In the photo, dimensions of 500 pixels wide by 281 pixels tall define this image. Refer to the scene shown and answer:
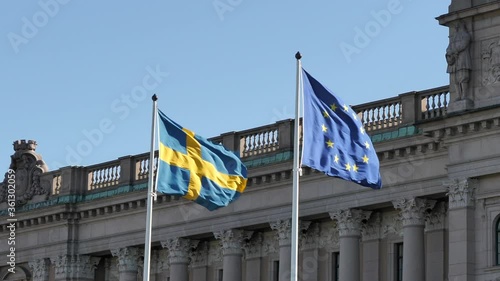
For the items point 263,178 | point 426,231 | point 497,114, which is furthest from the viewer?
point 263,178

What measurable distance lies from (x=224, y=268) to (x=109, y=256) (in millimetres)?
9549

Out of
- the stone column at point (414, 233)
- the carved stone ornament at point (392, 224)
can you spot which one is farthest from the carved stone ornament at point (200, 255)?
the stone column at point (414, 233)

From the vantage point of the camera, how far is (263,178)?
242ft

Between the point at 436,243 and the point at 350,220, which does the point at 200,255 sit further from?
the point at 436,243

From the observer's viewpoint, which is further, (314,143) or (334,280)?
(334,280)

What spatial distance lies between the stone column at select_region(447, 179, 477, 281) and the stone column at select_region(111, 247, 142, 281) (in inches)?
812

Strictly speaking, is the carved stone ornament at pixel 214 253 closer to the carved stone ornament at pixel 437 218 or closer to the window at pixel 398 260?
the window at pixel 398 260

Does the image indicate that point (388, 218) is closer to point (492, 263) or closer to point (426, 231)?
point (426, 231)

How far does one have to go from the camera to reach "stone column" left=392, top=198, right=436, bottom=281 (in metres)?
67.2

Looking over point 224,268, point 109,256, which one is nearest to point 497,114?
point 224,268

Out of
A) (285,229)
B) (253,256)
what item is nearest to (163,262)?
(253,256)

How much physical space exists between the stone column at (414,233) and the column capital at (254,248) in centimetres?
957

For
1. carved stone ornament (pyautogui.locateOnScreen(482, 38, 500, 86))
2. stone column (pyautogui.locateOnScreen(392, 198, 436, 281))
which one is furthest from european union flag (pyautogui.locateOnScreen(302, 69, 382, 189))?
stone column (pyautogui.locateOnScreen(392, 198, 436, 281))

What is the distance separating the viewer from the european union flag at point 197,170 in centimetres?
5316
